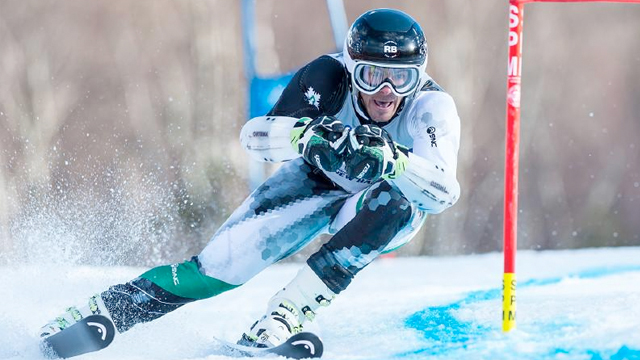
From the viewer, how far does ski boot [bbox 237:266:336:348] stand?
3238 millimetres

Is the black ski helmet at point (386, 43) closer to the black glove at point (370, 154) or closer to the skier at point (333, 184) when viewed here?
the skier at point (333, 184)

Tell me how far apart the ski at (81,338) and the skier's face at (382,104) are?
107 centimetres

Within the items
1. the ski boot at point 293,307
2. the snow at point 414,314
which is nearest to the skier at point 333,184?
the ski boot at point 293,307

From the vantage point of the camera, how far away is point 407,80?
3.40 metres

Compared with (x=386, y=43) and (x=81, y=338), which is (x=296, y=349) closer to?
(x=81, y=338)

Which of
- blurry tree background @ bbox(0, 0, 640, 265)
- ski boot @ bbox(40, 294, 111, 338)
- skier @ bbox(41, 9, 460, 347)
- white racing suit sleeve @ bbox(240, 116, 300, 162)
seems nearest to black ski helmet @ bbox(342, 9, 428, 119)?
skier @ bbox(41, 9, 460, 347)

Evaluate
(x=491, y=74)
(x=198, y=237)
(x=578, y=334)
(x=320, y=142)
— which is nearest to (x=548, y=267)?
(x=578, y=334)

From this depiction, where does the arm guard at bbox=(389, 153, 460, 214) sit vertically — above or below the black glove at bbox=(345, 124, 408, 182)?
below

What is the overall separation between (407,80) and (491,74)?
13026 millimetres

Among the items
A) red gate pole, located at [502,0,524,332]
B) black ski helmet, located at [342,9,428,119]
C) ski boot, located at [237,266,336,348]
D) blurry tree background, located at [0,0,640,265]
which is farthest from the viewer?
blurry tree background, located at [0,0,640,265]

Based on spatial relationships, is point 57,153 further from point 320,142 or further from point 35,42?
point 320,142

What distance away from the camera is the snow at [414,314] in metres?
3.29

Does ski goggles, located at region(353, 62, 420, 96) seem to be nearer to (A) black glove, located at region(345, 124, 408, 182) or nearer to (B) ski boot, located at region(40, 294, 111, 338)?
(A) black glove, located at region(345, 124, 408, 182)

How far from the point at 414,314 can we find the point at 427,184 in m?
0.99
